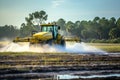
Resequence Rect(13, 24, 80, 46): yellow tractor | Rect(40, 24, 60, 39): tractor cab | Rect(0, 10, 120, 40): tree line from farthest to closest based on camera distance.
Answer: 1. Rect(0, 10, 120, 40): tree line
2. Rect(40, 24, 60, 39): tractor cab
3. Rect(13, 24, 80, 46): yellow tractor

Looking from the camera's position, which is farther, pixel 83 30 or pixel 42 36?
pixel 83 30

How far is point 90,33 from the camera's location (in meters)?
115

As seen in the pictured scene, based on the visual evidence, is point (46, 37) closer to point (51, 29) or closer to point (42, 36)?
point (42, 36)

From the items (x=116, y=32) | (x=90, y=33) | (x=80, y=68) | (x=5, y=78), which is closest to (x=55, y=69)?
(x=80, y=68)

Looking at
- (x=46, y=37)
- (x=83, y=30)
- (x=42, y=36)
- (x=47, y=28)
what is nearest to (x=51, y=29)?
(x=47, y=28)

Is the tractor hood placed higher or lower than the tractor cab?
lower

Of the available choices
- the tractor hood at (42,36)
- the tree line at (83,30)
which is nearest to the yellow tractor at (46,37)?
the tractor hood at (42,36)

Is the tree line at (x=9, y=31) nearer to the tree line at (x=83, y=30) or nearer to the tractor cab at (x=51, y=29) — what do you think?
the tree line at (x=83, y=30)

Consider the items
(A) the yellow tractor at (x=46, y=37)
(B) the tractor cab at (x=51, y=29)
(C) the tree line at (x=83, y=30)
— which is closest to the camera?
(A) the yellow tractor at (x=46, y=37)

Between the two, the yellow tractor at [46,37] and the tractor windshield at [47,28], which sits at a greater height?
the tractor windshield at [47,28]

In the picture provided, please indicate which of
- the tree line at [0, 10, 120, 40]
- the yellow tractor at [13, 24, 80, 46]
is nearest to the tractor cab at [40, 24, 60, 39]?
the yellow tractor at [13, 24, 80, 46]

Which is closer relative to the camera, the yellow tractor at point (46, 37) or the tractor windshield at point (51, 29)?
the yellow tractor at point (46, 37)

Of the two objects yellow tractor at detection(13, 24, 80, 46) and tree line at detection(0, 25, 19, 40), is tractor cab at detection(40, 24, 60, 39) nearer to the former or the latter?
yellow tractor at detection(13, 24, 80, 46)

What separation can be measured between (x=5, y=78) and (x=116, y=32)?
8935 cm
